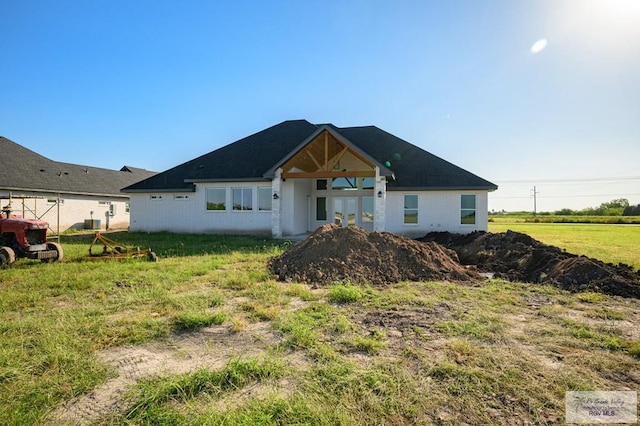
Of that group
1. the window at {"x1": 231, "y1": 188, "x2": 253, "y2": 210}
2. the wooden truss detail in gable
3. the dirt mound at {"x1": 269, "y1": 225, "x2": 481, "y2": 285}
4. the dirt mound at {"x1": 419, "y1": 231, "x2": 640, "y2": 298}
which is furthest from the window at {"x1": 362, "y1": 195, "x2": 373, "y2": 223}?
the dirt mound at {"x1": 269, "y1": 225, "x2": 481, "y2": 285}

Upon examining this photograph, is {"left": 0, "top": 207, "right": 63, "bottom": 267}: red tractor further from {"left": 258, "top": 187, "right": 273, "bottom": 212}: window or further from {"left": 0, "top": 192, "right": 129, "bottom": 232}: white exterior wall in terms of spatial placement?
{"left": 0, "top": 192, "right": 129, "bottom": 232}: white exterior wall

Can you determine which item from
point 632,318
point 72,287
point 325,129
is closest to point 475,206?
point 325,129

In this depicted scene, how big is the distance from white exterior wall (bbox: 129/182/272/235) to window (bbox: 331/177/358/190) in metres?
4.52

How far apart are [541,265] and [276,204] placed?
12096 mm

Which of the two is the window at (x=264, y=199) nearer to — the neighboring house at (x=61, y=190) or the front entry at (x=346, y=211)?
the front entry at (x=346, y=211)

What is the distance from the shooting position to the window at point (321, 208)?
2188cm

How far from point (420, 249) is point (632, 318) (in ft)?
16.4

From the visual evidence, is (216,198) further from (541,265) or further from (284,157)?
(541,265)

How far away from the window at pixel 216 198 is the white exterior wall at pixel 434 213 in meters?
9.58

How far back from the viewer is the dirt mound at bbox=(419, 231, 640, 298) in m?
7.67

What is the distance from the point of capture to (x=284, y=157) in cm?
1748

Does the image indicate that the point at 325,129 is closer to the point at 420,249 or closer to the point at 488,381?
the point at 420,249

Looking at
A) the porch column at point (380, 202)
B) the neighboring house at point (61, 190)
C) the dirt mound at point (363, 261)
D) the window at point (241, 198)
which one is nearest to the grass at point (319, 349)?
the dirt mound at point (363, 261)

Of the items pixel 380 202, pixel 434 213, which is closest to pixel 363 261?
pixel 380 202
